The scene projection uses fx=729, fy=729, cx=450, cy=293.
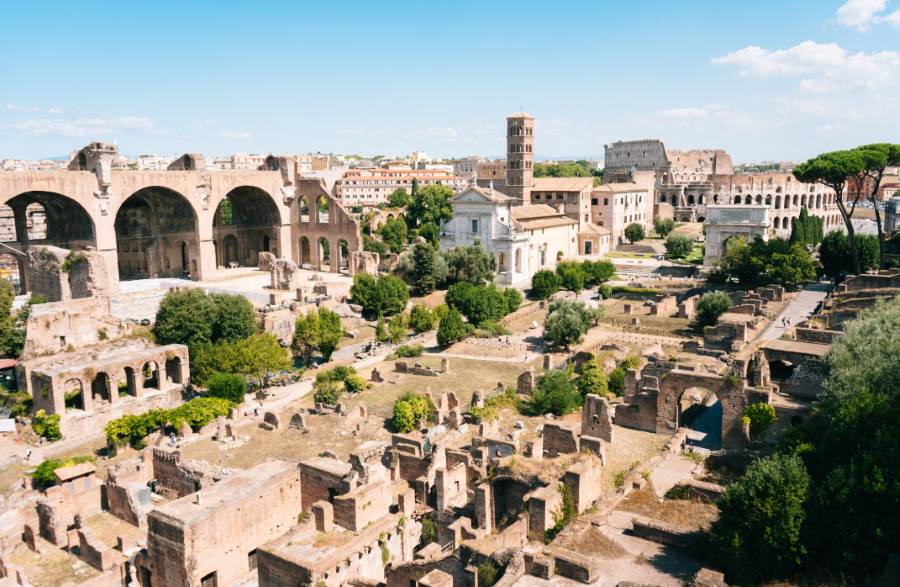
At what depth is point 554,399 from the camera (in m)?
27.6

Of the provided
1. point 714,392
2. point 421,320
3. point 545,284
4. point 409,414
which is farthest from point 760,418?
point 545,284

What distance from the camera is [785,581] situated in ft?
44.7

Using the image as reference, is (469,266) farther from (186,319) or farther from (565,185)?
(565,185)

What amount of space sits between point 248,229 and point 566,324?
3354 centimetres

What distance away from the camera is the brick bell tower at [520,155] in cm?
6675

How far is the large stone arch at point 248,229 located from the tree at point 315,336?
945 inches

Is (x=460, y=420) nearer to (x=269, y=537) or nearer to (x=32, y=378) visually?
(x=269, y=537)

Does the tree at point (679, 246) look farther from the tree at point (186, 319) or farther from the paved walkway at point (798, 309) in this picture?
the tree at point (186, 319)

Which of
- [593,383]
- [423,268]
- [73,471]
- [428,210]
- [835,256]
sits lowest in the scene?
[73,471]

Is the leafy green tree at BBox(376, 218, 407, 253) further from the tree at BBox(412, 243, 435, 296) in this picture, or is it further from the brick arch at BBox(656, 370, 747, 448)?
the brick arch at BBox(656, 370, 747, 448)

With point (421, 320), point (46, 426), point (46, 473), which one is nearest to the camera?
point (46, 473)

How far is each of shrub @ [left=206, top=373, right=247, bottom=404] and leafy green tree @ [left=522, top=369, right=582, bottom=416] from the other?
12.2m

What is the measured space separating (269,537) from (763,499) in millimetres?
12019

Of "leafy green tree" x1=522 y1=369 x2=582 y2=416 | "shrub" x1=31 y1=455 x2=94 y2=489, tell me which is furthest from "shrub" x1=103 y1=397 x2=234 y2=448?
"leafy green tree" x1=522 y1=369 x2=582 y2=416
